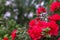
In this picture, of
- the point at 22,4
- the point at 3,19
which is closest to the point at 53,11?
the point at 3,19

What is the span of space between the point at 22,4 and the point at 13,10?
225 mm

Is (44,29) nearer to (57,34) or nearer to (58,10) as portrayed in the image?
(57,34)

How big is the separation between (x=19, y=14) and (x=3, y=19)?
1.65 feet

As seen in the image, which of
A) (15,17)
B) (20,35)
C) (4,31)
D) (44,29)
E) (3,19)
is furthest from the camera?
(15,17)

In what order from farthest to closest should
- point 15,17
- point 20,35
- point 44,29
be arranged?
point 15,17 → point 20,35 → point 44,29

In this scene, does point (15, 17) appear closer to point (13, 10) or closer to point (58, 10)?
point (13, 10)

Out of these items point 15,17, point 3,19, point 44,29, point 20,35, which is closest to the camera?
point 44,29

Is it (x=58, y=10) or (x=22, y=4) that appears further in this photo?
(x=22, y=4)

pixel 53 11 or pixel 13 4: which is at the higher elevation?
pixel 13 4

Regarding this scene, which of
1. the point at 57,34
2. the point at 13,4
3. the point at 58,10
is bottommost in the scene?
the point at 57,34

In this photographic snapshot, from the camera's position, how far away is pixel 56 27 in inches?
98.5

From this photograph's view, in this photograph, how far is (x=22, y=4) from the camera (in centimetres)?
510

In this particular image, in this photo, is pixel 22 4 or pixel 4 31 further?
pixel 22 4

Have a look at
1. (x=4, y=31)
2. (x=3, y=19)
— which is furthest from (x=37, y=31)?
(x=3, y=19)
